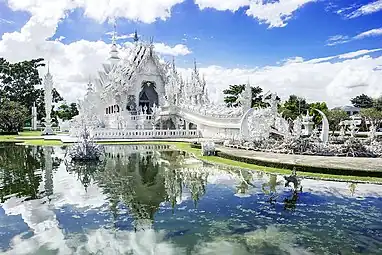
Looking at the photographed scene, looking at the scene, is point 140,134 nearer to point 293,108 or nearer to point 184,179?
point 184,179

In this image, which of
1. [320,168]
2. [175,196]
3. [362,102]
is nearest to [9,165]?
[175,196]

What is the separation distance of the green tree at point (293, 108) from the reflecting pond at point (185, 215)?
3140cm

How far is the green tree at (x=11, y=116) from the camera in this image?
1633 inches

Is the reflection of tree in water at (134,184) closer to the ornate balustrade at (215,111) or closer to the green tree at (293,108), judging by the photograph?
the ornate balustrade at (215,111)

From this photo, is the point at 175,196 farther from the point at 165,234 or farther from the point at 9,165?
the point at 9,165

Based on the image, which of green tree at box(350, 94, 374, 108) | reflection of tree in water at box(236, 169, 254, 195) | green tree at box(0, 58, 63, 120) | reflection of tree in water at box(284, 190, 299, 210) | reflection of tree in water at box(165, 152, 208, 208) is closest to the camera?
reflection of tree in water at box(284, 190, 299, 210)

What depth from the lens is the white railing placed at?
99.5 feet

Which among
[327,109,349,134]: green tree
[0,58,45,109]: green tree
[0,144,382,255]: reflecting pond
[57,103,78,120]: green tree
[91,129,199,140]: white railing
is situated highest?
[0,58,45,109]: green tree

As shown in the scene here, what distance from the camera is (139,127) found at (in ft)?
119

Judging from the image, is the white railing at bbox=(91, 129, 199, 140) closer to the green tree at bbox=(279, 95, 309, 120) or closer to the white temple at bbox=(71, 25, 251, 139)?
the white temple at bbox=(71, 25, 251, 139)

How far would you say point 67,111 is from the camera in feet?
204

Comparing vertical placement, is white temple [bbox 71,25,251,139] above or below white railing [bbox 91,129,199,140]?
above

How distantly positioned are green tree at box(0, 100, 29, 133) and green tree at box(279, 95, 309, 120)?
31.3 meters

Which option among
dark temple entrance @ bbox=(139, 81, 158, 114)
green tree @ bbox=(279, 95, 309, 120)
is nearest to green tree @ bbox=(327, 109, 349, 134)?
green tree @ bbox=(279, 95, 309, 120)
